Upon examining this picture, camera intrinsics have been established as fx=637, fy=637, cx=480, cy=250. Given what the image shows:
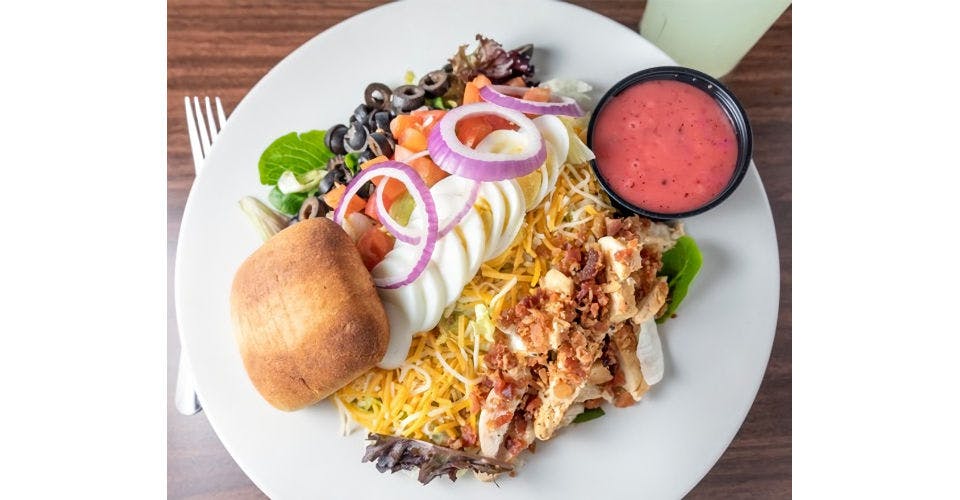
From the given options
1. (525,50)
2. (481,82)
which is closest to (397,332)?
(481,82)

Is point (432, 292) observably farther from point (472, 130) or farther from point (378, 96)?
point (378, 96)

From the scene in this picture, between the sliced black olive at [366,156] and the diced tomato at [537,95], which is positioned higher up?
the diced tomato at [537,95]

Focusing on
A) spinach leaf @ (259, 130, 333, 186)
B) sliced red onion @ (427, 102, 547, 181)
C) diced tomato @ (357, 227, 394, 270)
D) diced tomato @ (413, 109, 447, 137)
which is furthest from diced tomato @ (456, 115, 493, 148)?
spinach leaf @ (259, 130, 333, 186)

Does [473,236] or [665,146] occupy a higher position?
[665,146]

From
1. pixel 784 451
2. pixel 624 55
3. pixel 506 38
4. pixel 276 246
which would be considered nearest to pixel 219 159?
pixel 276 246

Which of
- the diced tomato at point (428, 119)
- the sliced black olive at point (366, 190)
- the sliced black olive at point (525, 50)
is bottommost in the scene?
the sliced black olive at point (366, 190)

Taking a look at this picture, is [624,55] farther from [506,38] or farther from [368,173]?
[368,173]

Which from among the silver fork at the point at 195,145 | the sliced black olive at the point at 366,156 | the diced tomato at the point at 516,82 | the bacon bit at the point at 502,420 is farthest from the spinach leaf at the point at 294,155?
the bacon bit at the point at 502,420

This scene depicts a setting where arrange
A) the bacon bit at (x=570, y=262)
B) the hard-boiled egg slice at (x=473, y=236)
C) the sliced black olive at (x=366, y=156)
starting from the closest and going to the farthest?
the hard-boiled egg slice at (x=473, y=236)
the bacon bit at (x=570, y=262)
the sliced black olive at (x=366, y=156)

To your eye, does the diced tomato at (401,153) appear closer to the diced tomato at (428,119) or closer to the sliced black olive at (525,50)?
the diced tomato at (428,119)
